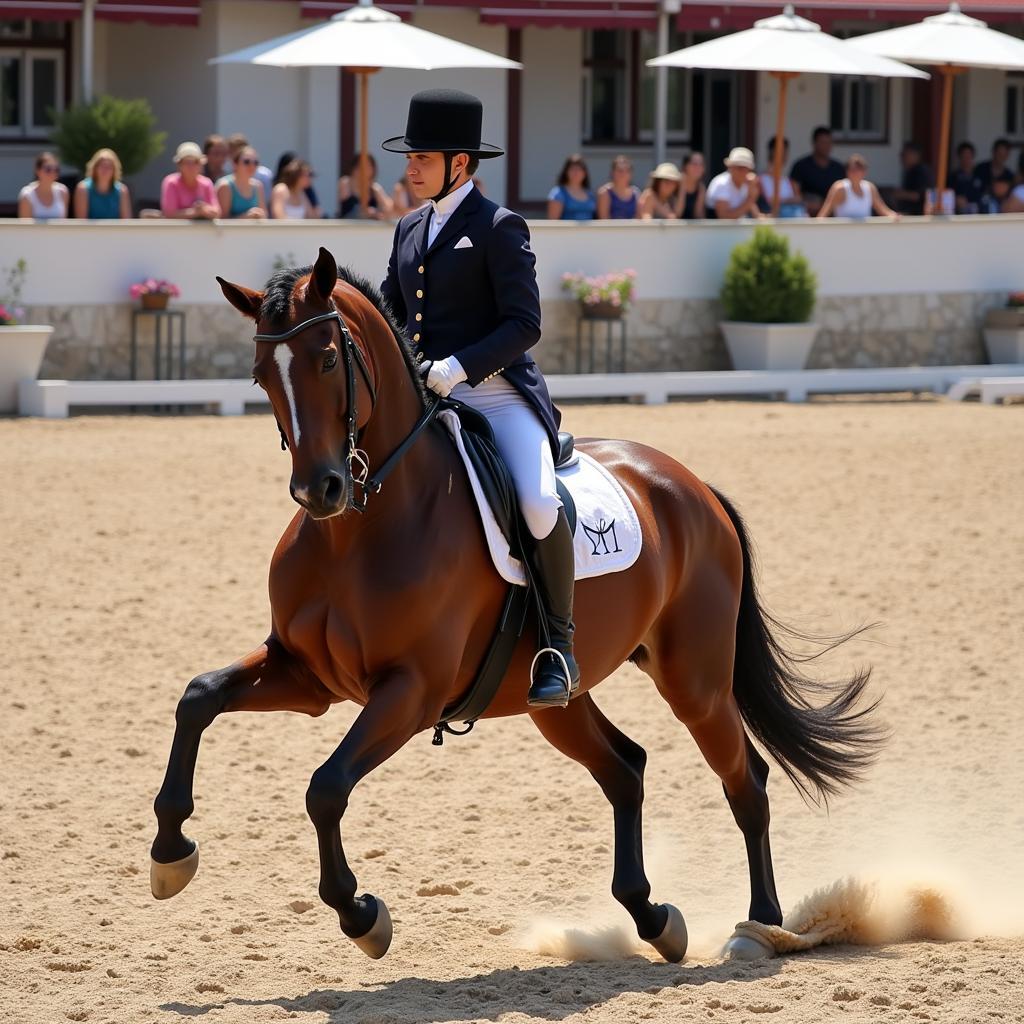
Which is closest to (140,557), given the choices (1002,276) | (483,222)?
(483,222)

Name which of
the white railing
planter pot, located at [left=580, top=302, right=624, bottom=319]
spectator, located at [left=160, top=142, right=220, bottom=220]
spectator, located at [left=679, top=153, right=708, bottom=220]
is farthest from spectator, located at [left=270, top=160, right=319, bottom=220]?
spectator, located at [left=679, top=153, right=708, bottom=220]

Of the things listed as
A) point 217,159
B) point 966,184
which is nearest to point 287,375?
point 217,159

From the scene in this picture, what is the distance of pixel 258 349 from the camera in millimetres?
4508

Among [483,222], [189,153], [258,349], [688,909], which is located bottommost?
[688,909]

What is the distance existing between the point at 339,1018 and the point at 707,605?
2037 millimetres

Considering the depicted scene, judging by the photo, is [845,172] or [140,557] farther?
[845,172]

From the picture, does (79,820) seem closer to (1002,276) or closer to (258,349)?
(258,349)

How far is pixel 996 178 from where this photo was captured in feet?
73.9

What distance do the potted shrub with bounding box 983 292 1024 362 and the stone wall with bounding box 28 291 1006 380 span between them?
5.5 inches

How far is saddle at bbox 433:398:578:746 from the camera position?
5141mm

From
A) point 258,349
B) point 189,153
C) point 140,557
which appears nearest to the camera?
point 258,349

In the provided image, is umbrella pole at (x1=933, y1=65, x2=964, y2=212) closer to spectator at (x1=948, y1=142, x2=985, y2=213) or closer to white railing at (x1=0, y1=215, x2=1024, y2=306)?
white railing at (x1=0, y1=215, x2=1024, y2=306)

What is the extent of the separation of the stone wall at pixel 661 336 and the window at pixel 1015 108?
6.87m

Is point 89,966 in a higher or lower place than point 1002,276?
lower
